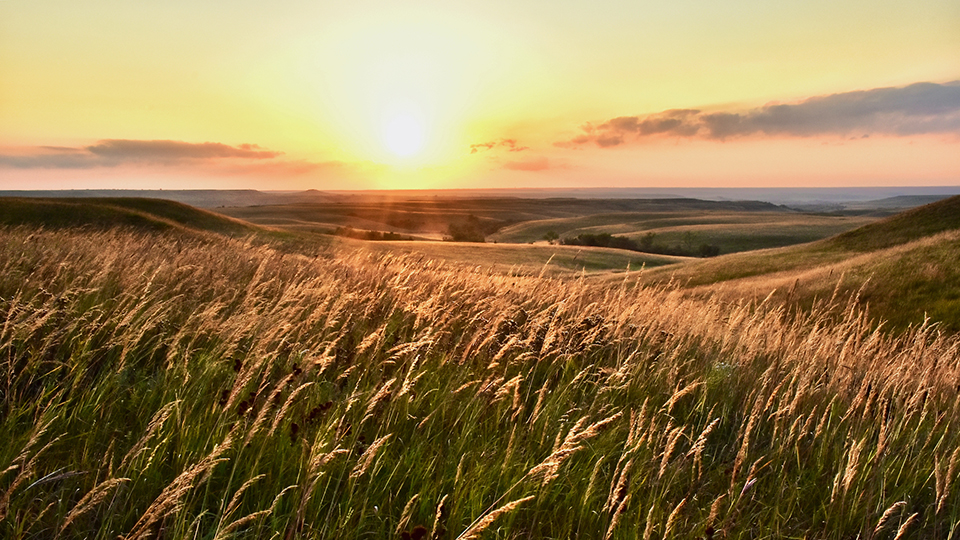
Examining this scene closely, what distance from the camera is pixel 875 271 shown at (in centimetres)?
2694

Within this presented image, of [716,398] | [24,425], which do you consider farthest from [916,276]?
[24,425]

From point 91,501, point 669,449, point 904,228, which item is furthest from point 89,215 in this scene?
point 904,228

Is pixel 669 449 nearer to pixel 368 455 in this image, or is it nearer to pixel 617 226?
pixel 368 455

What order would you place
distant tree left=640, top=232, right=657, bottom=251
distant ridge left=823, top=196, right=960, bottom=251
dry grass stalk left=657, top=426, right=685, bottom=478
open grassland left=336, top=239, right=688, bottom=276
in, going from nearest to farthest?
dry grass stalk left=657, top=426, right=685, bottom=478 < distant ridge left=823, top=196, right=960, bottom=251 < open grassland left=336, top=239, right=688, bottom=276 < distant tree left=640, top=232, right=657, bottom=251

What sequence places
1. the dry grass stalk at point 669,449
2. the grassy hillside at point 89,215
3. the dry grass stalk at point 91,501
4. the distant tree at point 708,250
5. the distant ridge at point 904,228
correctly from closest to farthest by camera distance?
the dry grass stalk at point 91,501 → the dry grass stalk at point 669,449 → the grassy hillside at point 89,215 → the distant ridge at point 904,228 → the distant tree at point 708,250

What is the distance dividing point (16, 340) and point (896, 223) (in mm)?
54892

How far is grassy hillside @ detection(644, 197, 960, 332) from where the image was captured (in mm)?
21984

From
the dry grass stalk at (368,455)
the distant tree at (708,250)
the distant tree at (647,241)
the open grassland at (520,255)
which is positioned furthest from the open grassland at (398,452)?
the distant tree at (708,250)

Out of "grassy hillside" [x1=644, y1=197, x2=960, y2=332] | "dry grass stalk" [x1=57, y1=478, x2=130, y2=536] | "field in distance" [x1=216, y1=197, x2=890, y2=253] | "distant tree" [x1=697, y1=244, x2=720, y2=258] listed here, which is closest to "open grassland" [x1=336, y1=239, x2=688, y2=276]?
"grassy hillside" [x1=644, y1=197, x2=960, y2=332]

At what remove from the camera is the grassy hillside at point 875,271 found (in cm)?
2198

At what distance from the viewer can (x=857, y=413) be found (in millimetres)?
4668

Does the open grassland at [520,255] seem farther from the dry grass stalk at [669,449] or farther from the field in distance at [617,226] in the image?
the dry grass stalk at [669,449]

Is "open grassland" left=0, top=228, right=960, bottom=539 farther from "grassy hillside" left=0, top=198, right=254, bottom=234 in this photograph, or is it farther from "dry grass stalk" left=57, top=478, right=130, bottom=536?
"grassy hillside" left=0, top=198, right=254, bottom=234

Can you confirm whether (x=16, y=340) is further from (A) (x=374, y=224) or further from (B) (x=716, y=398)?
(A) (x=374, y=224)
